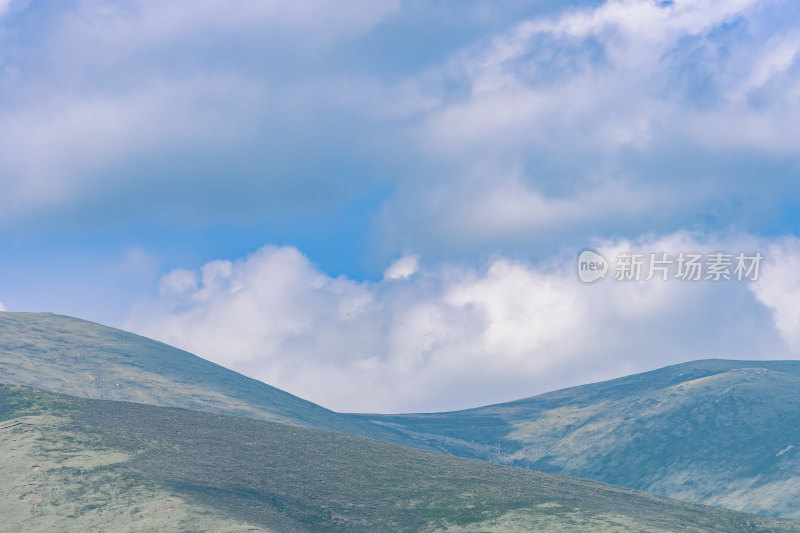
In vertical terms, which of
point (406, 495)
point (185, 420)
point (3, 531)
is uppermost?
point (185, 420)

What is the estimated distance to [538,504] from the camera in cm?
9550

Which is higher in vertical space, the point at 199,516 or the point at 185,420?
the point at 185,420

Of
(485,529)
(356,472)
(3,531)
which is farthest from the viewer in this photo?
(356,472)

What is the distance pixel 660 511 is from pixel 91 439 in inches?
3013

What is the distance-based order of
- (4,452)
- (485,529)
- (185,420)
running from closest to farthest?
(485,529) → (4,452) → (185,420)

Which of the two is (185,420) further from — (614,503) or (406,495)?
(614,503)

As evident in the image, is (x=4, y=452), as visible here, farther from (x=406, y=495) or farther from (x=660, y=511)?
(x=660, y=511)

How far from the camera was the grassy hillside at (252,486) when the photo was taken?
3290 inches

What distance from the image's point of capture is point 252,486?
3829 inches

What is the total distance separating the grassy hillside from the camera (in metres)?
83.6

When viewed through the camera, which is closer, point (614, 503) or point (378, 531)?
point (378, 531)

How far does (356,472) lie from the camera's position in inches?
4309

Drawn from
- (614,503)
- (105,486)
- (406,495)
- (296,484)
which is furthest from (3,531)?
(614,503)

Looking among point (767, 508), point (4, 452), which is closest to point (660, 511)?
point (4, 452)
